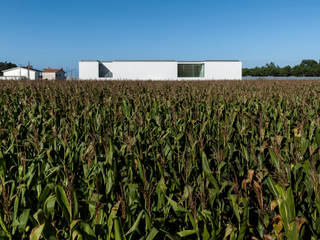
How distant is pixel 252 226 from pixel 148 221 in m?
0.76

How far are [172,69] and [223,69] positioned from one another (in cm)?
977

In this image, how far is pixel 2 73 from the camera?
101812 millimetres

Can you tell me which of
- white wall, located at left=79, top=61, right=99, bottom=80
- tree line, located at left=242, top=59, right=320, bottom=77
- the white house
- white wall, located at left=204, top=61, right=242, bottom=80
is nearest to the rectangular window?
the white house

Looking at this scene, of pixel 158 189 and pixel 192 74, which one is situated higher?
pixel 192 74

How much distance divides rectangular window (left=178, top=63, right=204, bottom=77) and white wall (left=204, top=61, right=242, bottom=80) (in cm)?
112

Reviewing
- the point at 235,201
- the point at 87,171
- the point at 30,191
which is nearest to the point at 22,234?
the point at 30,191

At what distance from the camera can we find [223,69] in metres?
53.6

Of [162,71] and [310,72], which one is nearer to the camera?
[162,71]

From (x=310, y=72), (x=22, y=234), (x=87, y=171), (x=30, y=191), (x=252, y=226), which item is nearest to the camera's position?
(x=22, y=234)

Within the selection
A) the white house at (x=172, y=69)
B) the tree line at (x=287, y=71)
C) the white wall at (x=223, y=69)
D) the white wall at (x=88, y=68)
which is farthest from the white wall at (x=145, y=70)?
the tree line at (x=287, y=71)

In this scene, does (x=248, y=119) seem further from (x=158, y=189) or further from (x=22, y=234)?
(x=22, y=234)

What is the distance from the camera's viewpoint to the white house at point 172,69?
172ft

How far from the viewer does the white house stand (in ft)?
172

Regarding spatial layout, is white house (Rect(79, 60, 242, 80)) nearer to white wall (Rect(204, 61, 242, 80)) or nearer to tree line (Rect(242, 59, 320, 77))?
white wall (Rect(204, 61, 242, 80))
